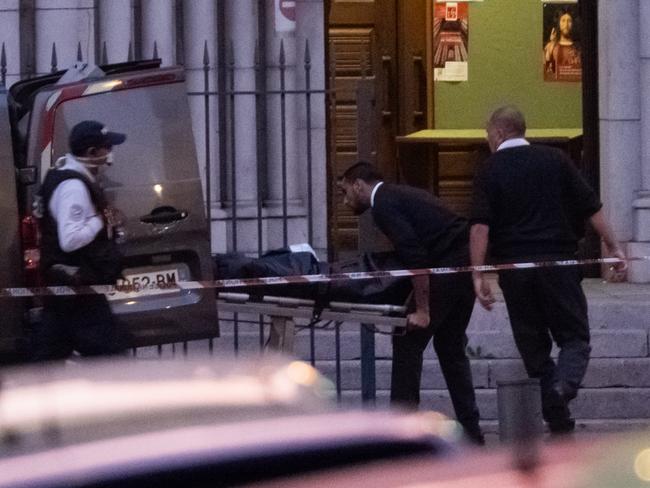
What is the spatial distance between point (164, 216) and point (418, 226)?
1.41 metres

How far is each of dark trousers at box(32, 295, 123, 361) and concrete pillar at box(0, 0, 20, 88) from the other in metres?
3.92

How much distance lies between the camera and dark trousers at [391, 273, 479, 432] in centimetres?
821

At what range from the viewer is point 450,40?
44.2 feet

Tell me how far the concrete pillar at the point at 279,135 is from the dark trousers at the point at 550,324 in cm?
343

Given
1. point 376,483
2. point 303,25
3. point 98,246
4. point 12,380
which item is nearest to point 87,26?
point 303,25

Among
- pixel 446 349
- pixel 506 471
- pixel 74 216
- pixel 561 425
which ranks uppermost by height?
pixel 74 216

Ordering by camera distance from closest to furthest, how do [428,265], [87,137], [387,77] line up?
[87,137]
[428,265]
[387,77]

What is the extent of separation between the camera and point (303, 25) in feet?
37.5

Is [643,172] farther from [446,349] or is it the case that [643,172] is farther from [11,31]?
[11,31]

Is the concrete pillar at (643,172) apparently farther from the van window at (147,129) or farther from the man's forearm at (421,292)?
the van window at (147,129)

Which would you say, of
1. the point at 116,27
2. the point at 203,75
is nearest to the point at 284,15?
the point at 203,75

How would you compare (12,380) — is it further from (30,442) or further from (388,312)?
(388,312)

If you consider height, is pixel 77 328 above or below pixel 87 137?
below

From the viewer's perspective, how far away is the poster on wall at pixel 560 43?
13055mm
